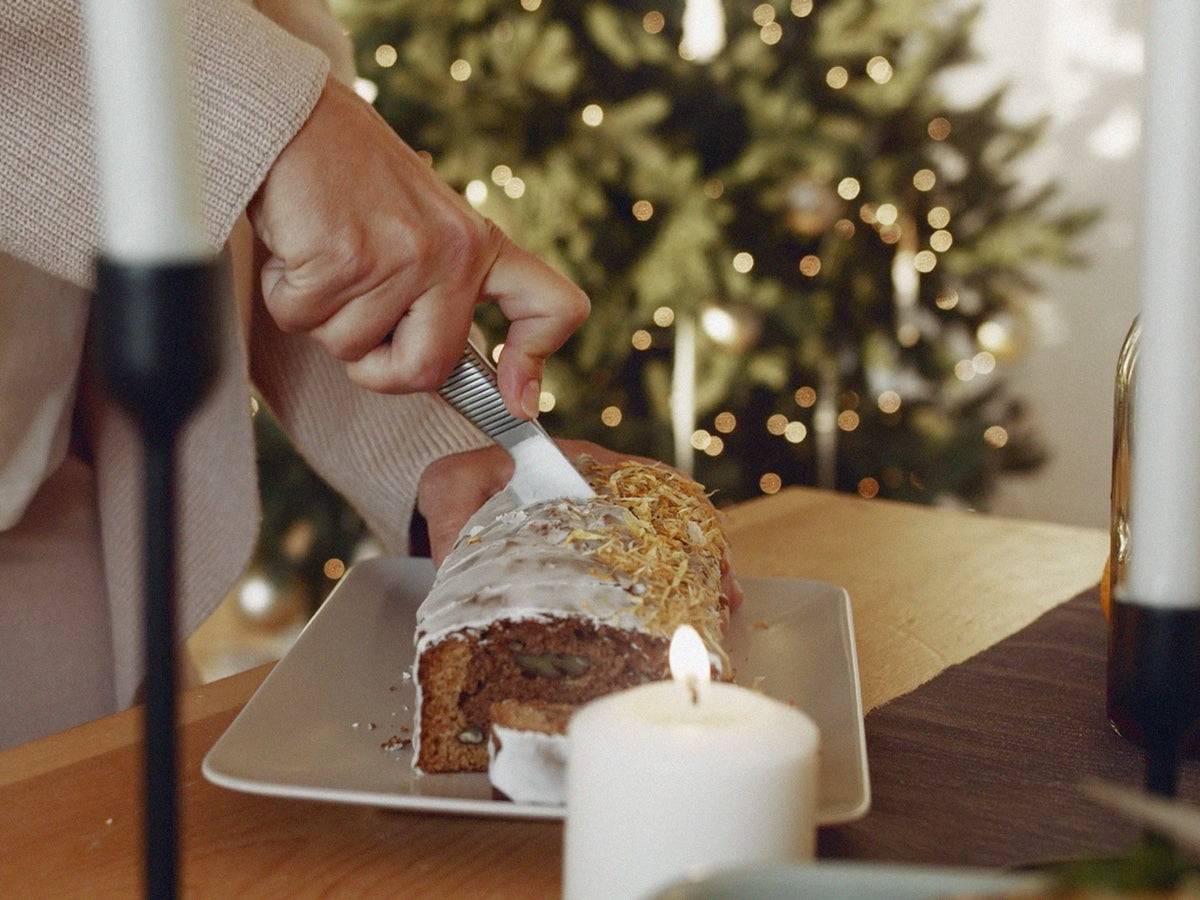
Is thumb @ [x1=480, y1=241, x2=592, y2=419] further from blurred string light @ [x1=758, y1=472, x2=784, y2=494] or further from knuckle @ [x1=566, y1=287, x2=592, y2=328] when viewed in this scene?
blurred string light @ [x1=758, y1=472, x2=784, y2=494]

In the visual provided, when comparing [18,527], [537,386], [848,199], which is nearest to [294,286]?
[537,386]

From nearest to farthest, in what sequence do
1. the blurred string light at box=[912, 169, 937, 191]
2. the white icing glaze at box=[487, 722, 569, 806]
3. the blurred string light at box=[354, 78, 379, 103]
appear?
the white icing glaze at box=[487, 722, 569, 806]
the blurred string light at box=[354, 78, 379, 103]
the blurred string light at box=[912, 169, 937, 191]

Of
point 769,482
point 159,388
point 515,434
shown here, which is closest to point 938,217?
point 769,482

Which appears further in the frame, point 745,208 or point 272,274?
point 745,208

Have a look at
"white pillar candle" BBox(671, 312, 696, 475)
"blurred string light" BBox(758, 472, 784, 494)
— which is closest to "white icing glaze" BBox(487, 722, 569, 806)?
"white pillar candle" BBox(671, 312, 696, 475)

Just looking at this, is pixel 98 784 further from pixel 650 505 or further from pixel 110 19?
pixel 110 19

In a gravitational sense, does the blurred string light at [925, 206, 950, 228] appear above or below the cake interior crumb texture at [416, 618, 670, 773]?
above

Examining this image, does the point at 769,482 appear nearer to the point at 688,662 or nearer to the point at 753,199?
the point at 753,199

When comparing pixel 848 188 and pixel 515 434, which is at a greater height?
pixel 848 188
